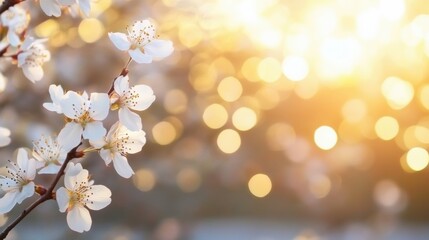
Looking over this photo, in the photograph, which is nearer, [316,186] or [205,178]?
[316,186]

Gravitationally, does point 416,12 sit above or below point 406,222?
below

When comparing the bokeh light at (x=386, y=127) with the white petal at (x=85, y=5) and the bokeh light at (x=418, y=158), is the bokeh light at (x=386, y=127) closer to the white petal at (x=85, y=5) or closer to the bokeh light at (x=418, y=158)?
the bokeh light at (x=418, y=158)

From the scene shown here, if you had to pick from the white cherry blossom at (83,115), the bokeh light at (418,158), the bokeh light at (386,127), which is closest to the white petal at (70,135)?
the white cherry blossom at (83,115)

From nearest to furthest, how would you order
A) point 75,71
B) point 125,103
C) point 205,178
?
1. point 125,103
2. point 75,71
3. point 205,178

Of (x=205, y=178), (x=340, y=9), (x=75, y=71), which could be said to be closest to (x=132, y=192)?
(x=75, y=71)

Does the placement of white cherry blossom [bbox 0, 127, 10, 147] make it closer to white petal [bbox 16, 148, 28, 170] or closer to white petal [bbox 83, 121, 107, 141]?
white petal [bbox 16, 148, 28, 170]

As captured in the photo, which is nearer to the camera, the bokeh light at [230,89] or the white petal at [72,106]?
the white petal at [72,106]

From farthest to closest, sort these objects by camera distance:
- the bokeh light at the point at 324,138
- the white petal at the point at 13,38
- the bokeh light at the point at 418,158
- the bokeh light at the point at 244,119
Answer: the bokeh light at the point at 418,158 < the bokeh light at the point at 324,138 < the bokeh light at the point at 244,119 < the white petal at the point at 13,38

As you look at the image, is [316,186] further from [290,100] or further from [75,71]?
[75,71]
